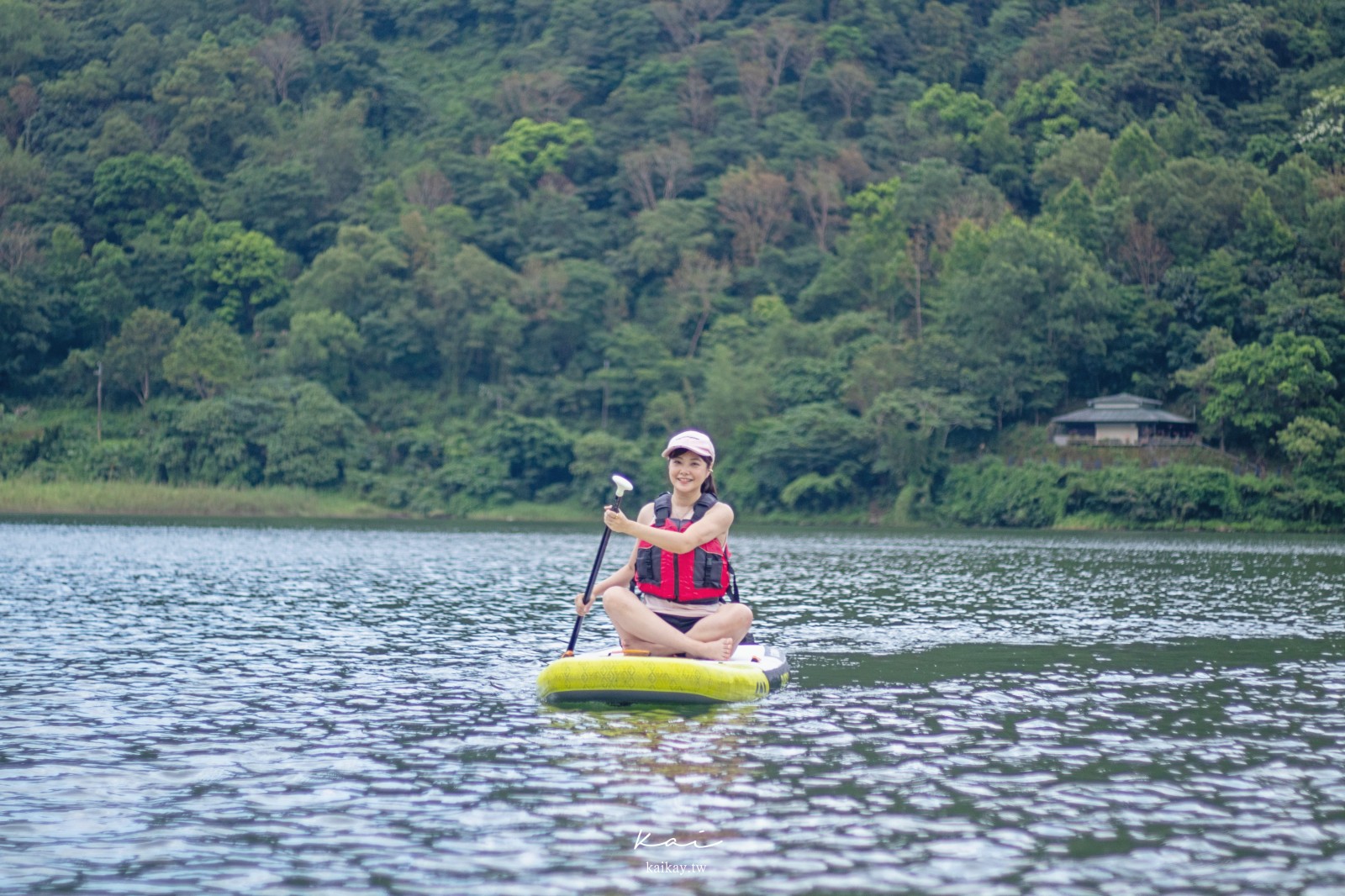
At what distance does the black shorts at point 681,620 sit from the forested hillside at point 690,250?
170 feet

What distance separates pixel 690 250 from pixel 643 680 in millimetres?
78983

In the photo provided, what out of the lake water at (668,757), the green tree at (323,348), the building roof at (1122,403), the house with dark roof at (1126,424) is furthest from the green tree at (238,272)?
the lake water at (668,757)

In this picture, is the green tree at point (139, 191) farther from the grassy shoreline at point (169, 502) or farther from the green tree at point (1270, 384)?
the green tree at point (1270, 384)

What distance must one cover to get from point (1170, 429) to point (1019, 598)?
43187 mm

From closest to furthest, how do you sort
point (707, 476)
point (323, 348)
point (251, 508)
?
point (707, 476) < point (251, 508) < point (323, 348)

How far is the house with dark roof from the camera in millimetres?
64688

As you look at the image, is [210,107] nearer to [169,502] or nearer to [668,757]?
[169,502]

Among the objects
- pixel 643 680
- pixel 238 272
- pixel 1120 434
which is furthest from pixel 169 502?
pixel 643 680

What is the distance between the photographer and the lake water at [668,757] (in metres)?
7.71

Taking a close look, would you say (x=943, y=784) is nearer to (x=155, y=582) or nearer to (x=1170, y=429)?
(x=155, y=582)

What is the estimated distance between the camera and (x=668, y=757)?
34.2 ft

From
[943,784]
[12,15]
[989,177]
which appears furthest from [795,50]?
[943,784]

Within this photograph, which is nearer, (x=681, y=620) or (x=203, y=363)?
(x=681, y=620)

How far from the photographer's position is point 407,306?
84438mm
